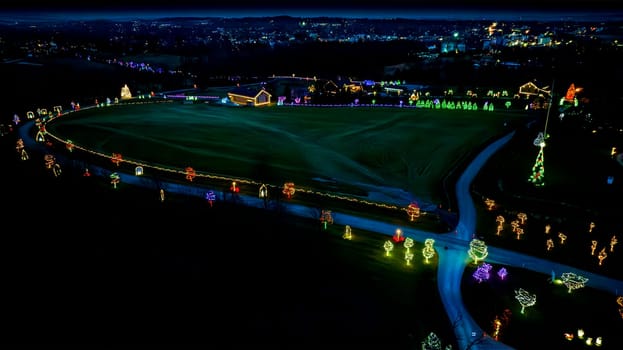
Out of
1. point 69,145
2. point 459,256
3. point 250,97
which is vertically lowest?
point 459,256

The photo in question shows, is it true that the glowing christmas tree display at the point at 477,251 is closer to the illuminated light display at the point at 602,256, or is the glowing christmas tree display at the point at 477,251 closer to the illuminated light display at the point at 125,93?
the illuminated light display at the point at 602,256

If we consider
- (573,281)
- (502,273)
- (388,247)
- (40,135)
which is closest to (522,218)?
(502,273)

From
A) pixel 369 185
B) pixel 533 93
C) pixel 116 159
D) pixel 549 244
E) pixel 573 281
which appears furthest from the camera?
pixel 533 93

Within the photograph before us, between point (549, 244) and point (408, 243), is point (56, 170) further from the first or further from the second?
point (549, 244)

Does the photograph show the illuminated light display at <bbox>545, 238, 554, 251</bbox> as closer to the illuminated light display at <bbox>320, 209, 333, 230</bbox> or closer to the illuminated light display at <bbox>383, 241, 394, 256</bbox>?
the illuminated light display at <bbox>383, 241, 394, 256</bbox>

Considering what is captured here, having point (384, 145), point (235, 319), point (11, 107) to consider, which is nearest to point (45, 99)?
point (11, 107)
